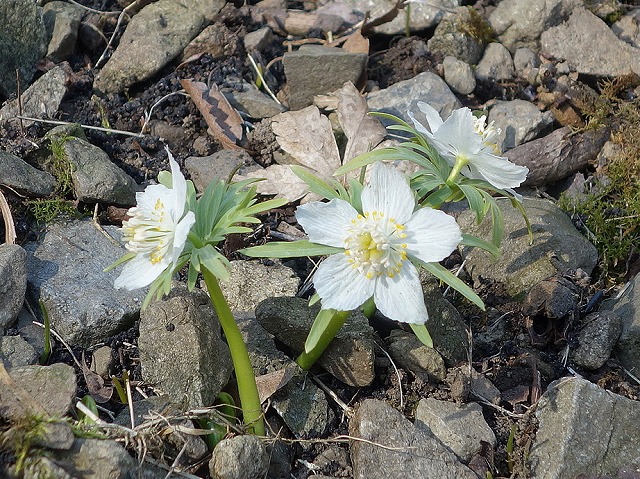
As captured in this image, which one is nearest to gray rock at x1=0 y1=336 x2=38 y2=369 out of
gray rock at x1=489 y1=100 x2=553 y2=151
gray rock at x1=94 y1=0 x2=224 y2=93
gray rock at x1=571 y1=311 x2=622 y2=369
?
gray rock at x1=94 y1=0 x2=224 y2=93

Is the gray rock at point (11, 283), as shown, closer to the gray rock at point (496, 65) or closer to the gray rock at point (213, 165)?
the gray rock at point (213, 165)

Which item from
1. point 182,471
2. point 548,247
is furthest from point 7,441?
point 548,247

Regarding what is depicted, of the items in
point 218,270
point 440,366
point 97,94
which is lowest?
point 440,366

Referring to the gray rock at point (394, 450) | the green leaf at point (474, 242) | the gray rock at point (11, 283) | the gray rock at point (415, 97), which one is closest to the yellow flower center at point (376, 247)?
the green leaf at point (474, 242)

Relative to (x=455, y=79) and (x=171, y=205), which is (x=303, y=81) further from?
(x=171, y=205)

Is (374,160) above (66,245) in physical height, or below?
above

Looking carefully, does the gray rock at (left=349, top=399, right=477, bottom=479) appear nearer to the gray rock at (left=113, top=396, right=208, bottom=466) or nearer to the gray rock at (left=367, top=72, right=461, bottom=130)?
the gray rock at (left=113, top=396, right=208, bottom=466)
